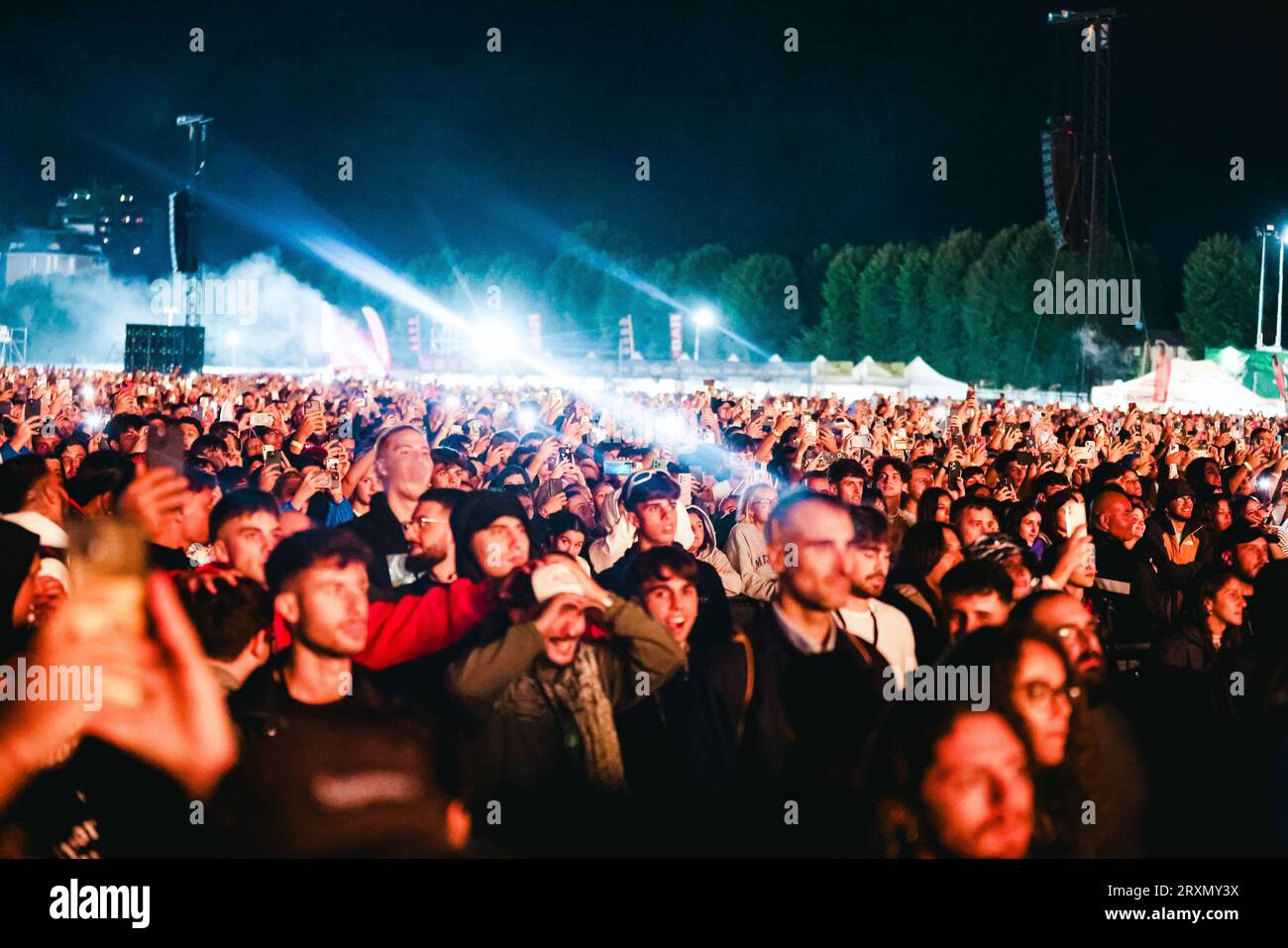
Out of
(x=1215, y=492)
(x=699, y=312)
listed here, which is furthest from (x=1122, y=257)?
(x=1215, y=492)

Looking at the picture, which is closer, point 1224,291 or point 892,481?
point 892,481

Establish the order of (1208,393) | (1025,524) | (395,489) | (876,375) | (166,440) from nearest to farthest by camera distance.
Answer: (395,489) → (1025,524) → (166,440) → (1208,393) → (876,375)

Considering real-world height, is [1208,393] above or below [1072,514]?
above

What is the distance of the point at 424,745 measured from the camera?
4.22 meters

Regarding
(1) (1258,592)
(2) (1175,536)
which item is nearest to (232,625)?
(1) (1258,592)

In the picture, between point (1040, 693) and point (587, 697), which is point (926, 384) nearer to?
point (587, 697)

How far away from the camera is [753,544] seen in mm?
8023

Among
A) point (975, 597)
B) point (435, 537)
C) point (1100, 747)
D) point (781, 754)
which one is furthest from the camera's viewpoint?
point (435, 537)

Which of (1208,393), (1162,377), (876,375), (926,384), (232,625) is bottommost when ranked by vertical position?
(232,625)

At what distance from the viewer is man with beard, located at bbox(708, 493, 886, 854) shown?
4.54m

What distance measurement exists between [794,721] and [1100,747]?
0.79 metres

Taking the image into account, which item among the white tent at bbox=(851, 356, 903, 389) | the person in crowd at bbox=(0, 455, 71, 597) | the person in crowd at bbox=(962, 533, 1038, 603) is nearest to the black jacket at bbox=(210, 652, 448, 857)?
the person in crowd at bbox=(0, 455, 71, 597)
